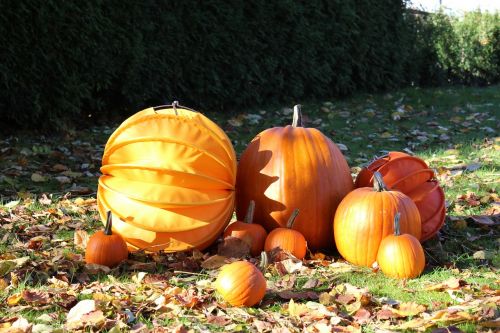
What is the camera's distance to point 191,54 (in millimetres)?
8555

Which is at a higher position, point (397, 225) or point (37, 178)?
point (397, 225)

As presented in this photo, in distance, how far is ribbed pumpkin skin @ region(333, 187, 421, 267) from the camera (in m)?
3.41

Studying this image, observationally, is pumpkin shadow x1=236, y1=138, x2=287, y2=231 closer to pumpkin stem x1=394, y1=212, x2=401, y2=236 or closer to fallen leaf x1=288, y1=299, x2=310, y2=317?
pumpkin stem x1=394, y1=212, x2=401, y2=236

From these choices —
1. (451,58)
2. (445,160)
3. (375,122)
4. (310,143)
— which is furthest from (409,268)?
(451,58)

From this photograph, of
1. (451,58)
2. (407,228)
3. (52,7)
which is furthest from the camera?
(451,58)

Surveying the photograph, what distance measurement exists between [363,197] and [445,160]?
3.01 m

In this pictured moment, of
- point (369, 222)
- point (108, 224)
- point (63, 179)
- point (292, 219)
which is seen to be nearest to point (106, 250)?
point (108, 224)

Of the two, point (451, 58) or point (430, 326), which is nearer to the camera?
point (430, 326)

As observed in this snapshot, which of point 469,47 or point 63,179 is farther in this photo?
point 469,47

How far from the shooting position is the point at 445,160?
6227 millimetres

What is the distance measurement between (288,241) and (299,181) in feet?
1.33

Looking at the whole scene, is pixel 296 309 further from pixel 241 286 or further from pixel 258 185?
pixel 258 185

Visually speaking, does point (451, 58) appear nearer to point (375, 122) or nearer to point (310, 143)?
point (375, 122)

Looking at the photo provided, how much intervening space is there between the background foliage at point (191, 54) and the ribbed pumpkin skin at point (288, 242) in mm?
4100
